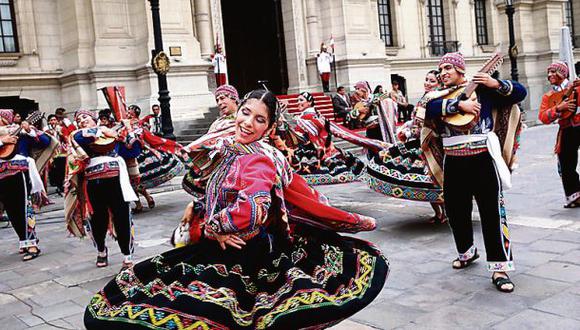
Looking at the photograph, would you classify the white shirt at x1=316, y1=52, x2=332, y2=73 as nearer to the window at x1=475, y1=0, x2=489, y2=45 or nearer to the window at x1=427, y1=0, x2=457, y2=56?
the window at x1=427, y1=0, x2=457, y2=56

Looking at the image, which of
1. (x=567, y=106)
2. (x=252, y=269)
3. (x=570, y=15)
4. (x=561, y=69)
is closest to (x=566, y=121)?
(x=567, y=106)

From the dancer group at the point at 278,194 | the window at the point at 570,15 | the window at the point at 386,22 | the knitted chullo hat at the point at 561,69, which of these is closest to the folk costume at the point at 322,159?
the dancer group at the point at 278,194

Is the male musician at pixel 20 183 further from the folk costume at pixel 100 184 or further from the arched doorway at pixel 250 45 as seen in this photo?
the arched doorway at pixel 250 45

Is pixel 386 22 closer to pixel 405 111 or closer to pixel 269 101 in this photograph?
pixel 405 111

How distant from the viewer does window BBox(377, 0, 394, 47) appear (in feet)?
85.7

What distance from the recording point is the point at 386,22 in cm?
2633

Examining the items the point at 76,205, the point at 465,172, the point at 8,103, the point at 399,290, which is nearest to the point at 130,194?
the point at 76,205

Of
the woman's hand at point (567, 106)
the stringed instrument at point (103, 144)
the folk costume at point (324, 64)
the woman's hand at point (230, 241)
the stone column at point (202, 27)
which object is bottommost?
the woman's hand at point (230, 241)

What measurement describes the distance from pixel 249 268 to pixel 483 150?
2.67 metres

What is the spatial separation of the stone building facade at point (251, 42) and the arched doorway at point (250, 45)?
41 mm

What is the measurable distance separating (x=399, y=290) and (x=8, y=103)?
15.6 meters

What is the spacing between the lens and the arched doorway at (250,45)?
24672 mm

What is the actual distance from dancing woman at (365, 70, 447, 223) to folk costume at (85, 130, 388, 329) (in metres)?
3.77

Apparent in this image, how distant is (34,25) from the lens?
1791cm
